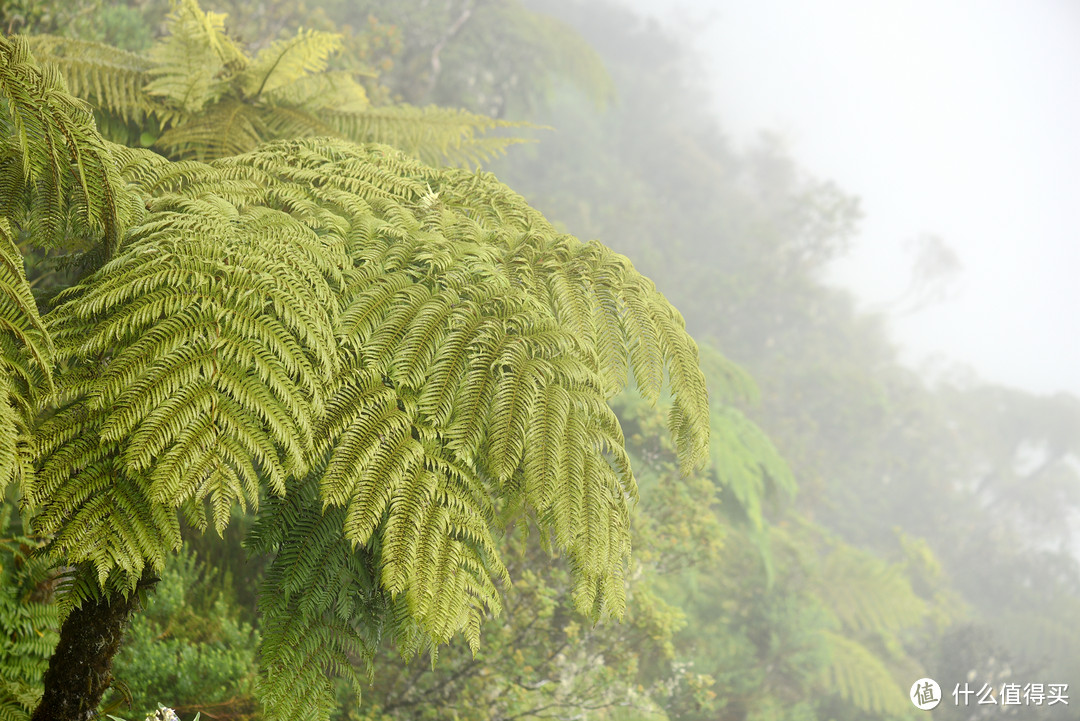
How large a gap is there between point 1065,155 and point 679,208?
48878mm

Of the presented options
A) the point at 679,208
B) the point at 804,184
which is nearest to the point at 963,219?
the point at 804,184

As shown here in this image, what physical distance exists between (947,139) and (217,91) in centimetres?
5636

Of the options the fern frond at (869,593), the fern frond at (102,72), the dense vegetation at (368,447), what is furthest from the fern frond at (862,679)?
the fern frond at (102,72)

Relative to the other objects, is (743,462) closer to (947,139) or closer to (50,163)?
(50,163)

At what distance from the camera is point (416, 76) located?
8695 mm

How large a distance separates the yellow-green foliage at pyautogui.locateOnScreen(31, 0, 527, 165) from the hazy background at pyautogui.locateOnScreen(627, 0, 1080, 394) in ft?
129

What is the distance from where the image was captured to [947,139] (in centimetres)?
4512

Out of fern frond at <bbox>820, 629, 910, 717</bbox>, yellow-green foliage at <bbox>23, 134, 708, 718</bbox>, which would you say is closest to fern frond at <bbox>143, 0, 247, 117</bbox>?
yellow-green foliage at <bbox>23, 134, 708, 718</bbox>

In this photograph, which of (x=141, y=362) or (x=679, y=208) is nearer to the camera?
(x=141, y=362)

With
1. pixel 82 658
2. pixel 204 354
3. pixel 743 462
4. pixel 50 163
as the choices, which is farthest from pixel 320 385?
pixel 743 462

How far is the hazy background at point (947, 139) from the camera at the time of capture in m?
41.1

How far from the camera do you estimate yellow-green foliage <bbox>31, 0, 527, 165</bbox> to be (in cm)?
211

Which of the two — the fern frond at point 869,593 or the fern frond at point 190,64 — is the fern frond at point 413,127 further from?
the fern frond at point 869,593

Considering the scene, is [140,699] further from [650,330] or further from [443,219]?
[650,330]
